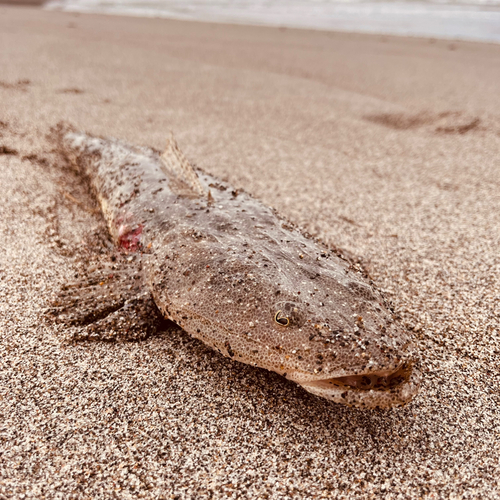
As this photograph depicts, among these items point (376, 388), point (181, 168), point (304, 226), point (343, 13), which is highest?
point (343, 13)

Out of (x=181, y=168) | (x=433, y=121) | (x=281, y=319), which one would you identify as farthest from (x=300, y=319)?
(x=433, y=121)

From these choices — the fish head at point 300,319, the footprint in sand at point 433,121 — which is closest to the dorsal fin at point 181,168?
the fish head at point 300,319

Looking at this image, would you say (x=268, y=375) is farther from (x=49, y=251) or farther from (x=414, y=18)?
(x=414, y=18)

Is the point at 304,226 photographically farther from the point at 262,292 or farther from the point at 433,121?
the point at 433,121

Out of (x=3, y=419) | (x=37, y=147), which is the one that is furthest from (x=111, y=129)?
(x=3, y=419)

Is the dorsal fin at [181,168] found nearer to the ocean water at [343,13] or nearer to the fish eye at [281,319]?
the fish eye at [281,319]

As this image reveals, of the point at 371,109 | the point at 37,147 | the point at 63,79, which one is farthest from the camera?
the point at 63,79
